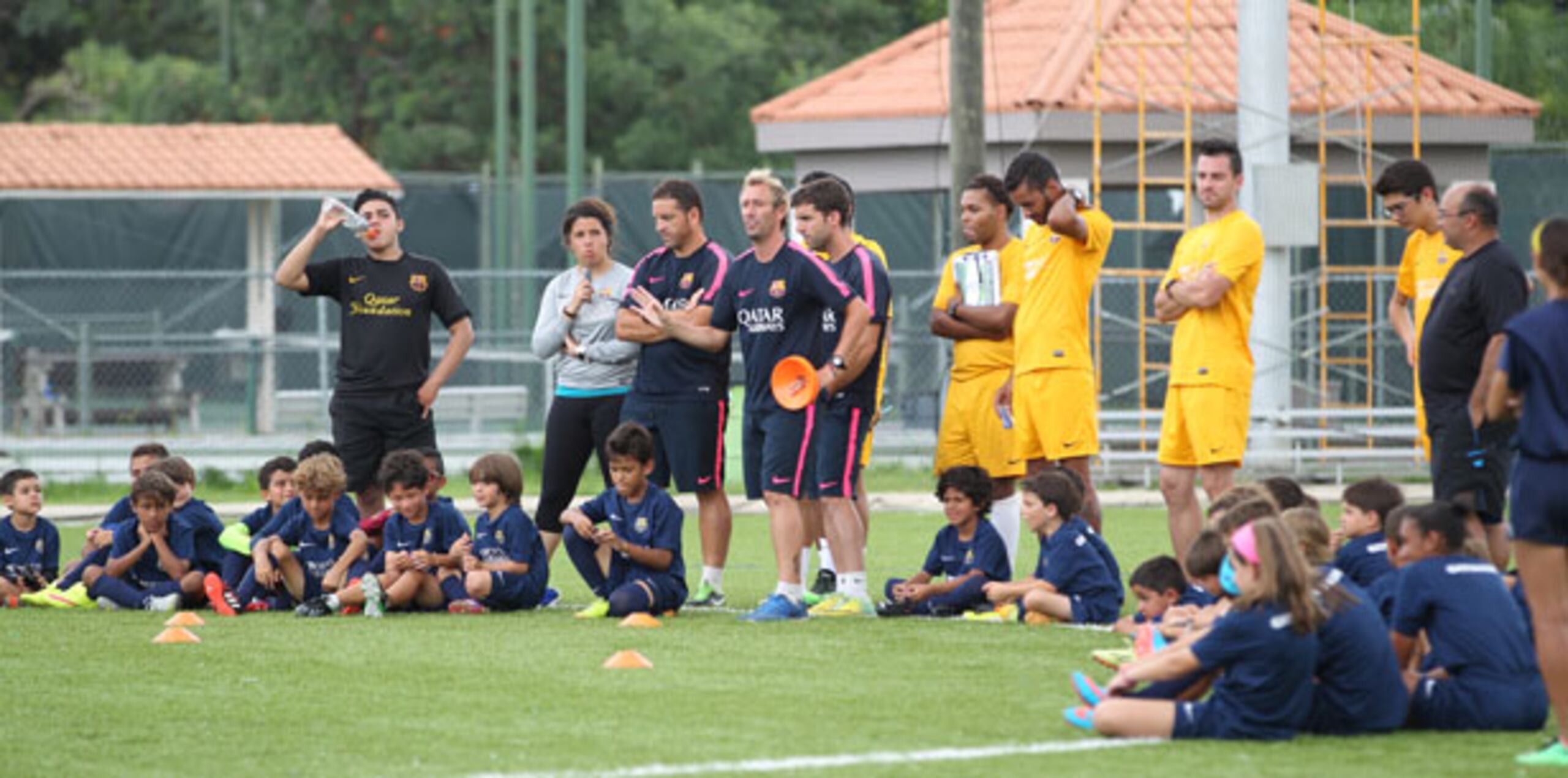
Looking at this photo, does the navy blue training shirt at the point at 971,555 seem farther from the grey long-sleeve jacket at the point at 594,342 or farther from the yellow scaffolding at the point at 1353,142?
the yellow scaffolding at the point at 1353,142

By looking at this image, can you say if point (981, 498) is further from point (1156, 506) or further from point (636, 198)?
point (636, 198)

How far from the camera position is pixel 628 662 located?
980 centimetres

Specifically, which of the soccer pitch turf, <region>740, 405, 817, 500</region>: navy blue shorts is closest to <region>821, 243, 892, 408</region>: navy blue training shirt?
<region>740, 405, 817, 500</region>: navy blue shorts

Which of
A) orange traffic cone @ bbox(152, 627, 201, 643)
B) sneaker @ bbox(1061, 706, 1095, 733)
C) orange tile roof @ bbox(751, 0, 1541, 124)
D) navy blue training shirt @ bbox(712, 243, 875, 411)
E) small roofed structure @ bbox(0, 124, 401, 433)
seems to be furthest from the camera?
small roofed structure @ bbox(0, 124, 401, 433)

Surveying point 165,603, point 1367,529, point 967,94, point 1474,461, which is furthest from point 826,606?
point 967,94

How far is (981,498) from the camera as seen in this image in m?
11.7

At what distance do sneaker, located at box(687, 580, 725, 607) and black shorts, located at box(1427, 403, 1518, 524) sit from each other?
12.8 ft

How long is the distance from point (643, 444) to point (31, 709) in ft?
12.1

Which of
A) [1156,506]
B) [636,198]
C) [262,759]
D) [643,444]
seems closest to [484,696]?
[262,759]

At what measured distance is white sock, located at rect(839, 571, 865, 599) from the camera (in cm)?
1177

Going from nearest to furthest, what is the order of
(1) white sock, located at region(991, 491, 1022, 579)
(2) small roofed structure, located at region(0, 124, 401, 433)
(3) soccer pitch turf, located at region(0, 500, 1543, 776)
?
1. (3) soccer pitch turf, located at region(0, 500, 1543, 776)
2. (1) white sock, located at region(991, 491, 1022, 579)
3. (2) small roofed structure, located at region(0, 124, 401, 433)

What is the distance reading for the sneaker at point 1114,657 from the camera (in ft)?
30.2

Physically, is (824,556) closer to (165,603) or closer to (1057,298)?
(1057,298)

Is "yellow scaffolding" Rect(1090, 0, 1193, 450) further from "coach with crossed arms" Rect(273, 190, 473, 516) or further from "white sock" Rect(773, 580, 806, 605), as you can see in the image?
"white sock" Rect(773, 580, 806, 605)
